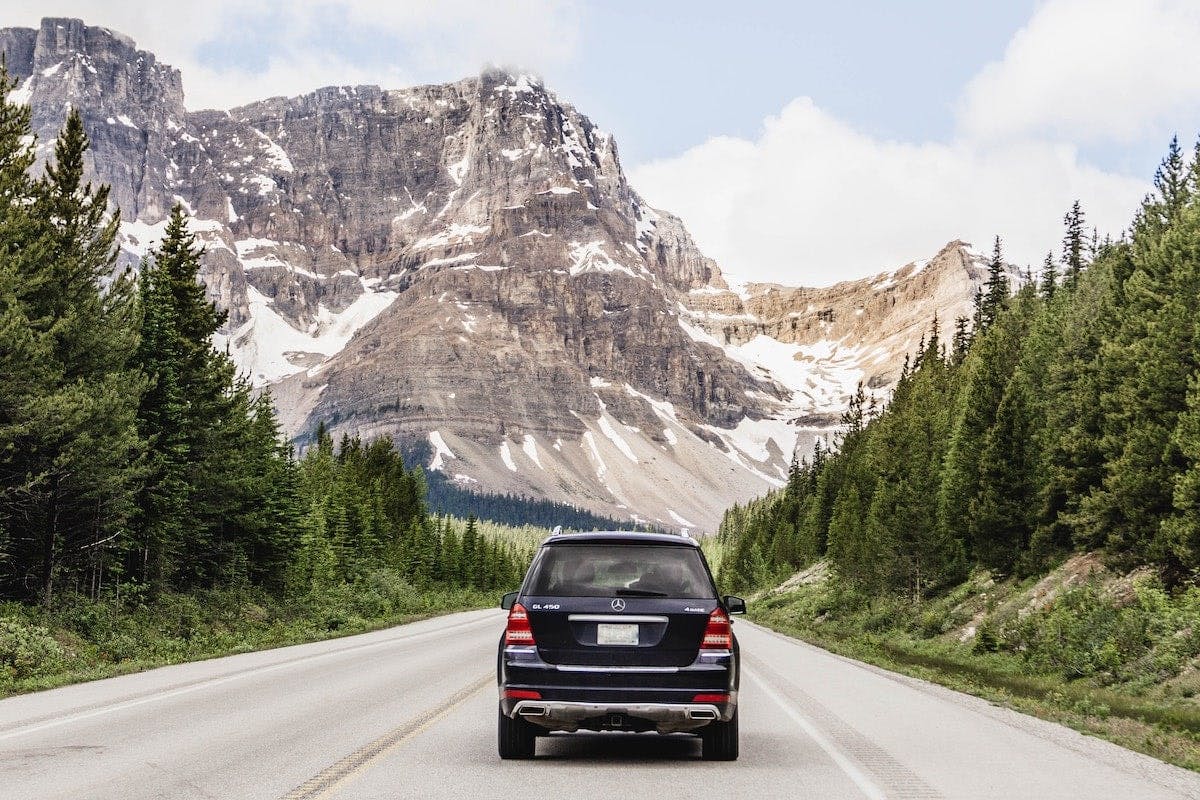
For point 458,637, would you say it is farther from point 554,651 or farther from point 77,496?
point 554,651

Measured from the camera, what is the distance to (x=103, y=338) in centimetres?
2497

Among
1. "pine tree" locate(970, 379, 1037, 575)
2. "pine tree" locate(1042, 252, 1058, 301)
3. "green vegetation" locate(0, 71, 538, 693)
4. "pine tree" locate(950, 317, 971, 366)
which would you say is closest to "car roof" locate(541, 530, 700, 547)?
"green vegetation" locate(0, 71, 538, 693)

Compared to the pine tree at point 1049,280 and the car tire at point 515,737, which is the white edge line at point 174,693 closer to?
the car tire at point 515,737

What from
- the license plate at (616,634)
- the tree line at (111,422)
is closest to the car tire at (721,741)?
the license plate at (616,634)

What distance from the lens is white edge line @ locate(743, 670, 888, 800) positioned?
8.07m

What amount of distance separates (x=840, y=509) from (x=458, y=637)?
45.3 m

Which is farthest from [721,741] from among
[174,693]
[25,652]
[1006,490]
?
[1006,490]

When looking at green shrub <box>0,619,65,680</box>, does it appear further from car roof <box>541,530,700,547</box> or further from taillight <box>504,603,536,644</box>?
car roof <box>541,530,700,547</box>

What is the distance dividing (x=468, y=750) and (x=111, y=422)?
57.2 ft

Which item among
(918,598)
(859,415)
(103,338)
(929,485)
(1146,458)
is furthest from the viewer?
Answer: (859,415)

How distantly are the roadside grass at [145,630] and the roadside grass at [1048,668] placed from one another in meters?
13.9

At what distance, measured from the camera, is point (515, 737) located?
9.25m

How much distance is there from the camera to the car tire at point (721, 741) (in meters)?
9.31

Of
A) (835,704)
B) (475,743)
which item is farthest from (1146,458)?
(475,743)
